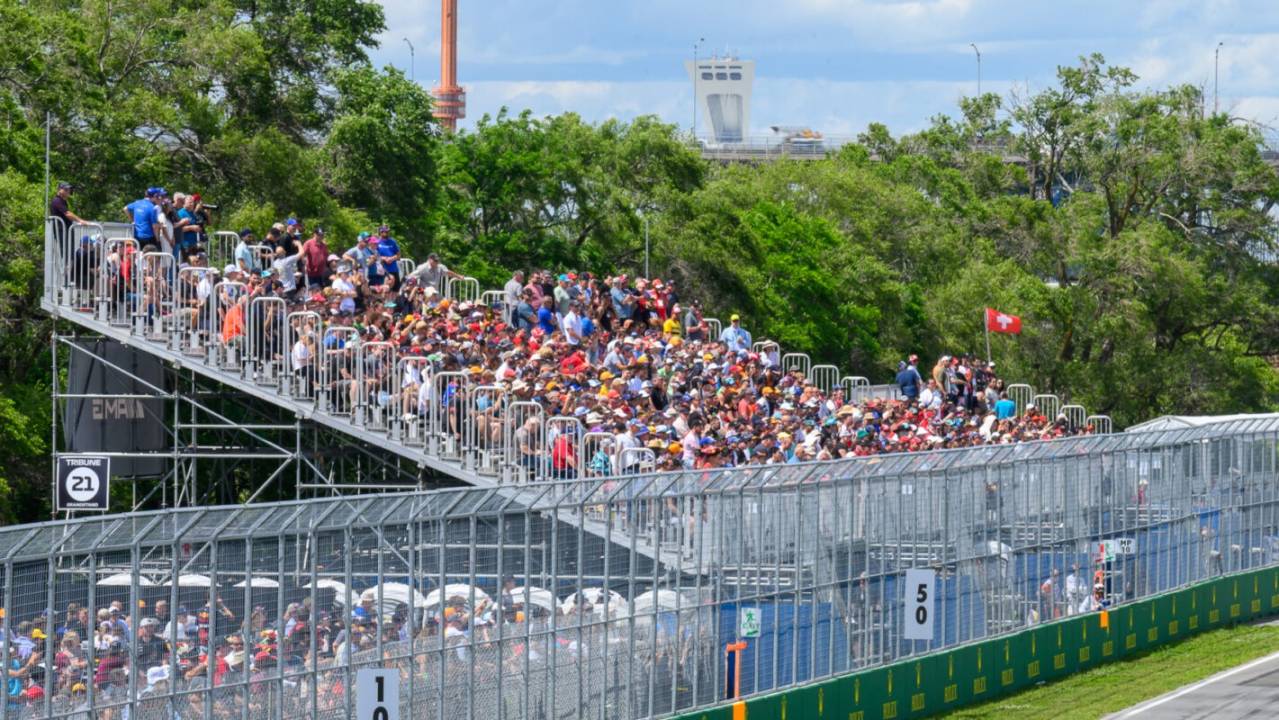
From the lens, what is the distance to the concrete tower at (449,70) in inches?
5364

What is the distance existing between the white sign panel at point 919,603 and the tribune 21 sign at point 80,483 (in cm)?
1136

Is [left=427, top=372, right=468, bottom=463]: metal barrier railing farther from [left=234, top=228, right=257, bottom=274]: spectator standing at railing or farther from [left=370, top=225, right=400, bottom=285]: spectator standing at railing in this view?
[left=370, top=225, right=400, bottom=285]: spectator standing at railing

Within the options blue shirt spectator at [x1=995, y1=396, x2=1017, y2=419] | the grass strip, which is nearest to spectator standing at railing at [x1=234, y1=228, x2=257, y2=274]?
the grass strip

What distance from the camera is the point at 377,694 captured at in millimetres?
15727

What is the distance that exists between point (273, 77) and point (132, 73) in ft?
17.2

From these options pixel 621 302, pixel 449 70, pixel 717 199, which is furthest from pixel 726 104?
pixel 621 302

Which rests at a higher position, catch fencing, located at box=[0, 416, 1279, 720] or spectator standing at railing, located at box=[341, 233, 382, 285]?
spectator standing at railing, located at box=[341, 233, 382, 285]

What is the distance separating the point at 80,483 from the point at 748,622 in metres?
11.2

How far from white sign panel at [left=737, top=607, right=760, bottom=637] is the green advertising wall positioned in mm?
689

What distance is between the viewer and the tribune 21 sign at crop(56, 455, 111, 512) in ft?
91.5

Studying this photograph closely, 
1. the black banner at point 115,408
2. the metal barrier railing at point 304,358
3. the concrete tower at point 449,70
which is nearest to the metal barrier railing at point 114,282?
the black banner at point 115,408

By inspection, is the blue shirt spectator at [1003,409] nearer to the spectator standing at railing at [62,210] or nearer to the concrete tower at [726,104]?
the spectator standing at railing at [62,210]

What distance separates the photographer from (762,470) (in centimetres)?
2166

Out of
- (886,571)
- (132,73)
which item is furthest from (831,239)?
(886,571)
